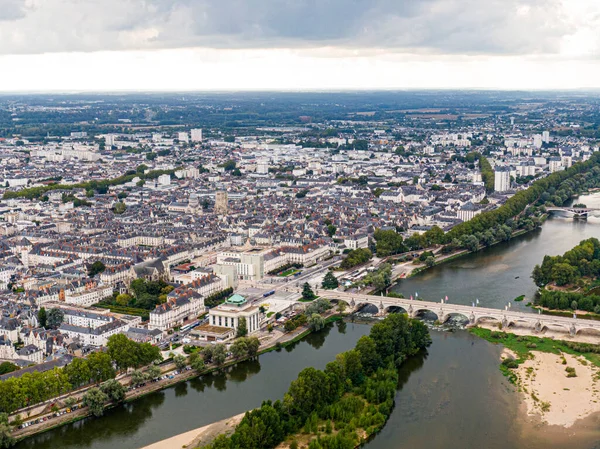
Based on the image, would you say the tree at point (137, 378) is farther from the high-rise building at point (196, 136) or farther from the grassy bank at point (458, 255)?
the high-rise building at point (196, 136)

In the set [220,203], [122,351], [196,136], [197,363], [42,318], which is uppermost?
[196,136]

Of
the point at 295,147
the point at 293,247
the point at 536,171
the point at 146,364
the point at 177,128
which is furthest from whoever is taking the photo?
the point at 177,128

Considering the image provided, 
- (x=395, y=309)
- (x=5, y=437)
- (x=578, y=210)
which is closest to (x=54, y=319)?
(x=5, y=437)

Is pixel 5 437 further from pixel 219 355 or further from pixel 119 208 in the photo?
pixel 119 208

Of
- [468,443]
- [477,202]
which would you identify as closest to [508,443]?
[468,443]

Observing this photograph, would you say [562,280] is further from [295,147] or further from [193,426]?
[295,147]
